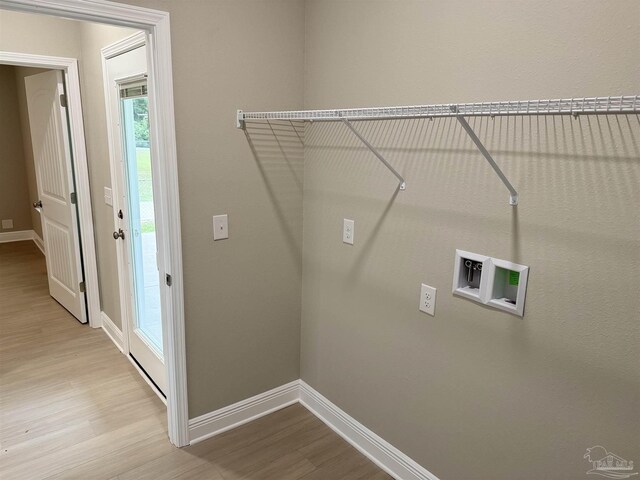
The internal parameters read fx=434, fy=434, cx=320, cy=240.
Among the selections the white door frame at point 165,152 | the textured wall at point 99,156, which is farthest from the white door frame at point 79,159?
the white door frame at point 165,152

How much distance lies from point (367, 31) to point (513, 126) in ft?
2.84

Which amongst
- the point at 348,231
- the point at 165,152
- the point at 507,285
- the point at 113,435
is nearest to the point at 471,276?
the point at 507,285

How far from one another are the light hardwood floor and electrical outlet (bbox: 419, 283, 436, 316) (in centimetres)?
93

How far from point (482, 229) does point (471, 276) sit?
0.21 metres

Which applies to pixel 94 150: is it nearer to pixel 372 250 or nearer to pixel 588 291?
pixel 372 250

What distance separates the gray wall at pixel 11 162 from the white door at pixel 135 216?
436 centimetres

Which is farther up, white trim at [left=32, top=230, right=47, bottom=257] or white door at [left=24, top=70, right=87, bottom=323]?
white door at [left=24, top=70, right=87, bottom=323]

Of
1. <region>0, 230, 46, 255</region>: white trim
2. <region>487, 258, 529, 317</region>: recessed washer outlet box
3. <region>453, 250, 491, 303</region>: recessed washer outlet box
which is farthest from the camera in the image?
<region>0, 230, 46, 255</region>: white trim

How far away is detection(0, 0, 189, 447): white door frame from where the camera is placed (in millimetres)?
1693

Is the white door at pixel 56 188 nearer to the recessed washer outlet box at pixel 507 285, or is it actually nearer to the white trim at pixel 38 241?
the white trim at pixel 38 241

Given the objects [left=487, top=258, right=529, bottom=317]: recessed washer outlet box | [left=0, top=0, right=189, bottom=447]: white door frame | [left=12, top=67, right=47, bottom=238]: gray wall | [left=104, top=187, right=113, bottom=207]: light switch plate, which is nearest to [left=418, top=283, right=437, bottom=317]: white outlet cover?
[left=487, top=258, right=529, bottom=317]: recessed washer outlet box

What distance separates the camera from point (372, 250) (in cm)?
212

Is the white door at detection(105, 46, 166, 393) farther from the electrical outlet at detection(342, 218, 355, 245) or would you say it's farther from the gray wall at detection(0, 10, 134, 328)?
the electrical outlet at detection(342, 218, 355, 245)

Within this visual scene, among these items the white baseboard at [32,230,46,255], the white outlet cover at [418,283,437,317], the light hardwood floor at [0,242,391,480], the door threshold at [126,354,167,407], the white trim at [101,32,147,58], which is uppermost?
the white trim at [101,32,147,58]
